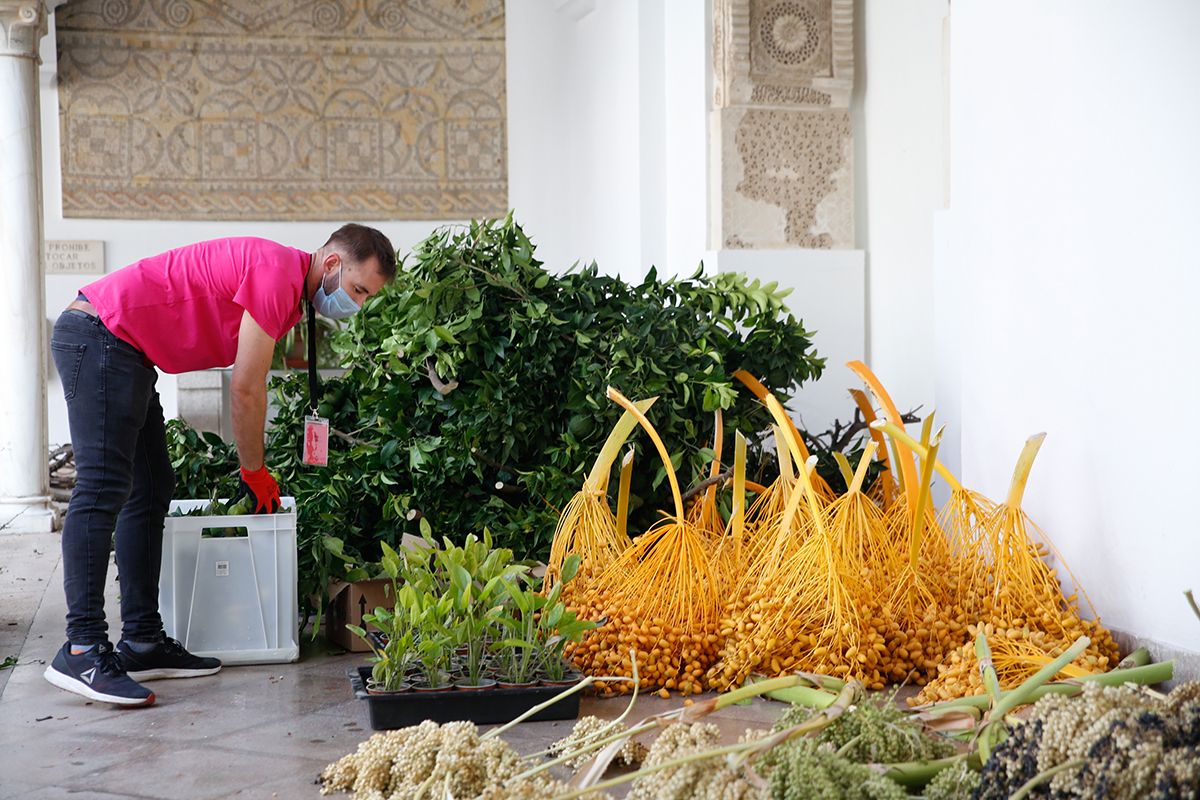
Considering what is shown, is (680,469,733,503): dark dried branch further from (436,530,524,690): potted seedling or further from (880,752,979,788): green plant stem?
(880,752,979,788): green plant stem

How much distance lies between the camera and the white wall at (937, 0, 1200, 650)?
115 inches

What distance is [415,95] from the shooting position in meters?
9.89

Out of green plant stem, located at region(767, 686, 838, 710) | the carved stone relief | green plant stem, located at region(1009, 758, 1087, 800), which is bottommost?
green plant stem, located at region(767, 686, 838, 710)

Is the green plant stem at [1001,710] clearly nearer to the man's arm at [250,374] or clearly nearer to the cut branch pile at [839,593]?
the cut branch pile at [839,593]

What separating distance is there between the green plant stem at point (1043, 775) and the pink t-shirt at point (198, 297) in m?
2.24

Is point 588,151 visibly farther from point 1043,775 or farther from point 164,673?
point 1043,775

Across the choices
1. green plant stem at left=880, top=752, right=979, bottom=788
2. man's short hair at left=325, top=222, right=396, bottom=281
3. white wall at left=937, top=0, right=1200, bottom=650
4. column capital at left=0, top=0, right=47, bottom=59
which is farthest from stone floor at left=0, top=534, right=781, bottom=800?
column capital at left=0, top=0, right=47, bottom=59

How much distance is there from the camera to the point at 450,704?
286cm

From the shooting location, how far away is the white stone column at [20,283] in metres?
6.98

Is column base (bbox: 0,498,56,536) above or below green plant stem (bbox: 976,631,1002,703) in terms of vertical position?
below

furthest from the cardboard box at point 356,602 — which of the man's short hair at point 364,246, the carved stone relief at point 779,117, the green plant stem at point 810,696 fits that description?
the carved stone relief at point 779,117

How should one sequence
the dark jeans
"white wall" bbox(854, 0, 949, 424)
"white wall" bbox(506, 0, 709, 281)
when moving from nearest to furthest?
the dark jeans → "white wall" bbox(854, 0, 949, 424) → "white wall" bbox(506, 0, 709, 281)

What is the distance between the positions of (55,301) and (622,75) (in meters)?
4.88

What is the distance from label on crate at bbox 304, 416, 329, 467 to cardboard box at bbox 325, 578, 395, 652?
391 mm
